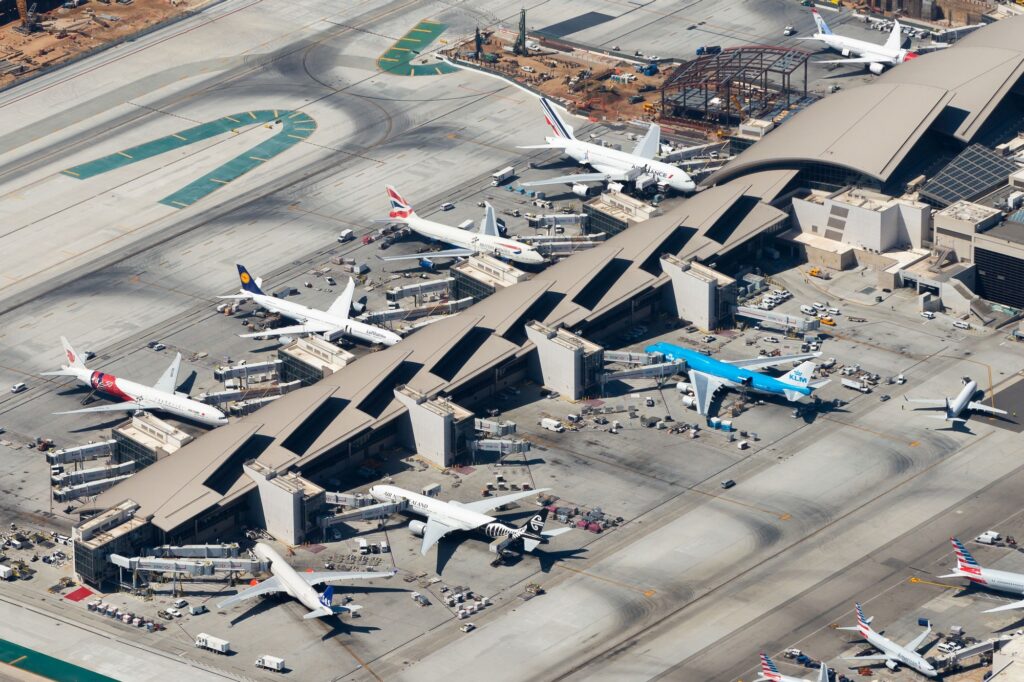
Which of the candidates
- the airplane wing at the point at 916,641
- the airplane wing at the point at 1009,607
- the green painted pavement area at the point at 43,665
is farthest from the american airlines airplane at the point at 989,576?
the green painted pavement area at the point at 43,665

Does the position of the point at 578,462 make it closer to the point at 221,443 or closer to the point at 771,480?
the point at 771,480

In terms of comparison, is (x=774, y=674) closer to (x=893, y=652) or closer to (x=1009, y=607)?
(x=893, y=652)

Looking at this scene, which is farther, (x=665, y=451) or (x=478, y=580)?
(x=665, y=451)

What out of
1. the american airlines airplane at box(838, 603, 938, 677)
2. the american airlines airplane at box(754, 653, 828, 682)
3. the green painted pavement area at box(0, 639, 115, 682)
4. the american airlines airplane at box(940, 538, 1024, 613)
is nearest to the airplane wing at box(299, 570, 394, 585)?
the green painted pavement area at box(0, 639, 115, 682)

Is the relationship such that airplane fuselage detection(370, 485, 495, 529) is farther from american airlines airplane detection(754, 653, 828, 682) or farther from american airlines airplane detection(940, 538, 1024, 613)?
american airlines airplane detection(940, 538, 1024, 613)

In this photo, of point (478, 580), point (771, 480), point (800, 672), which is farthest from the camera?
point (771, 480)

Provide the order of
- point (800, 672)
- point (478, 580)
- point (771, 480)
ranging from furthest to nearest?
1. point (771, 480)
2. point (478, 580)
3. point (800, 672)

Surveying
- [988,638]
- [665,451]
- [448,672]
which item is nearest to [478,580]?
[448,672]
